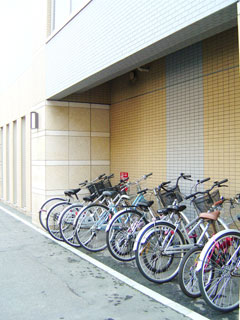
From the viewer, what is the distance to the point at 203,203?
15.0 ft

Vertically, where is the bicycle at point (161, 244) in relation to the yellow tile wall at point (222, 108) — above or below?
below

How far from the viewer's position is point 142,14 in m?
4.64

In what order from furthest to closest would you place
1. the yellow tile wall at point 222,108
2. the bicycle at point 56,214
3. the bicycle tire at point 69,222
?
the bicycle at point 56,214, the bicycle tire at point 69,222, the yellow tile wall at point 222,108

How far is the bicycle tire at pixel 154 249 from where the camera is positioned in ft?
15.0

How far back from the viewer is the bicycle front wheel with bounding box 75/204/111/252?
616 centimetres

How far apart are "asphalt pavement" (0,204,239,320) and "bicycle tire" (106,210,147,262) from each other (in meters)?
0.19

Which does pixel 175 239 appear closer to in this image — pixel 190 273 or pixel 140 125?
pixel 190 273

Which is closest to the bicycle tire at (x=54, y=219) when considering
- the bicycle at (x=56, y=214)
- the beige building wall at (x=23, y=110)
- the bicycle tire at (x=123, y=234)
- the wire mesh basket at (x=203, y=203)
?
the bicycle at (x=56, y=214)

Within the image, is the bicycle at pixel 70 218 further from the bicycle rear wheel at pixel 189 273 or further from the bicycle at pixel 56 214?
the bicycle rear wheel at pixel 189 273

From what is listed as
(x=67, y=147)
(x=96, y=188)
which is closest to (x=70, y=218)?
(x=96, y=188)

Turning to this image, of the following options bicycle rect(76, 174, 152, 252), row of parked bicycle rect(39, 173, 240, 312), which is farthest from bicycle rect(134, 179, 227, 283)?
bicycle rect(76, 174, 152, 252)

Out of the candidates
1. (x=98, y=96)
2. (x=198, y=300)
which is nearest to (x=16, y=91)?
(x=98, y=96)

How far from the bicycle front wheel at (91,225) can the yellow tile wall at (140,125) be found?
1.56 meters

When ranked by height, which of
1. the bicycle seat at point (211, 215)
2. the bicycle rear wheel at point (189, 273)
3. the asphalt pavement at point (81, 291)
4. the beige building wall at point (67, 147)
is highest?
the beige building wall at point (67, 147)
